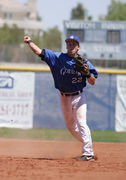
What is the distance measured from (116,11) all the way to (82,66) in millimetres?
34217

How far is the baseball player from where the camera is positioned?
22.4 ft

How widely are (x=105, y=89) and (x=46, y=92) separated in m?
1.61

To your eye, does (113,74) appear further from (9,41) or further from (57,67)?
(9,41)

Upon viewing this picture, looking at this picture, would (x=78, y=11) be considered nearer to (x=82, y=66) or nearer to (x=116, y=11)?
(x=116, y=11)

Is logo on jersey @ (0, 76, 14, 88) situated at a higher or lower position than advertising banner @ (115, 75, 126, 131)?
higher

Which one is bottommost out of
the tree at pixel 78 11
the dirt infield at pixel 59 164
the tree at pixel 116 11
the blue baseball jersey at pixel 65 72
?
the dirt infield at pixel 59 164

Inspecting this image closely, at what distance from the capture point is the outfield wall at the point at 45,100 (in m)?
12.6

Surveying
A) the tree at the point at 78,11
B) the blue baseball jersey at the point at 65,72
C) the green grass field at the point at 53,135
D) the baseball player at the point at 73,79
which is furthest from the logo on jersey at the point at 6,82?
→ the tree at the point at 78,11

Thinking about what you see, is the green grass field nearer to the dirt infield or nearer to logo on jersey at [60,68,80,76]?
the dirt infield

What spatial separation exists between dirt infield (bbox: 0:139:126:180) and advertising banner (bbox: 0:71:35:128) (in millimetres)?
3368

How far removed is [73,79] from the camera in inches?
273

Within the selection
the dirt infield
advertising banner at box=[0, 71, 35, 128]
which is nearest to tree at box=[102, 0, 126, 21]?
advertising banner at box=[0, 71, 35, 128]

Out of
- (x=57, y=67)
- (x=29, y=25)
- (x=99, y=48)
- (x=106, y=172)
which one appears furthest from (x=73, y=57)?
(x=29, y=25)

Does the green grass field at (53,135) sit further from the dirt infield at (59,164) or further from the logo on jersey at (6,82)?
the dirt infield at (59,164)
